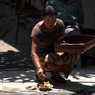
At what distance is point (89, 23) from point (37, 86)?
3.72 meters

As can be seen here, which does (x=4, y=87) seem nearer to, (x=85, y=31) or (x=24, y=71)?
(x=24, y=71)

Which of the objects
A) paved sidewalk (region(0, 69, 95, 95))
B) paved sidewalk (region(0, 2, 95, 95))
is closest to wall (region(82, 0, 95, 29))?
paved sidewalk (region(0, 2, 95, 95))

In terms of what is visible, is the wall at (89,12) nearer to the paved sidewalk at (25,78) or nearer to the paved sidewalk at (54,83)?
the paved sidewalk at (25,78)

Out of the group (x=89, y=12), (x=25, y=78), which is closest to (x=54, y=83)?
(x=25, y=78)

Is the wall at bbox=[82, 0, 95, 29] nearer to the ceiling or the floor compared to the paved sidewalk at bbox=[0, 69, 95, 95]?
nearer to the ceiling

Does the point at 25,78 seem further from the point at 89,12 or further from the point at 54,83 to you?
the point at 89,12

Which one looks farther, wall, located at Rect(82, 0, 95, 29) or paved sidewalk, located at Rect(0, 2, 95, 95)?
wall, located at Rect(82, 0, 95, 29)

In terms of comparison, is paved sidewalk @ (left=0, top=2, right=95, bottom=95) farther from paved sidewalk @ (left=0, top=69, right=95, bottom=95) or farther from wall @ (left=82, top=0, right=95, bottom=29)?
wall @ (left=82, top=0, right=95, bottom=29)

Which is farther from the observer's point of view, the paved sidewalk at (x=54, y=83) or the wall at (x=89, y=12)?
the wall at (x=89, y=12)

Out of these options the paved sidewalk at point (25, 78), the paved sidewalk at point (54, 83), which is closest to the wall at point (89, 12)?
the paved sidewalk at point (25, 78)

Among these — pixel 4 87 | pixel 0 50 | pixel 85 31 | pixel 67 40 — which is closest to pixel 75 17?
pixel 85 31

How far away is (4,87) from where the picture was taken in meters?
4.09

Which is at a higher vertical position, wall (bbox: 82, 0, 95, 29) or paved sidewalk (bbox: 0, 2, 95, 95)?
wall (bbox: 82, 0, 95, 29)

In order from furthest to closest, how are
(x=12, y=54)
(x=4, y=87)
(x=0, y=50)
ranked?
1. (x=0, y=50)
2. (x=12, y=54)
3. (x=4, y=87)
